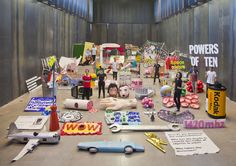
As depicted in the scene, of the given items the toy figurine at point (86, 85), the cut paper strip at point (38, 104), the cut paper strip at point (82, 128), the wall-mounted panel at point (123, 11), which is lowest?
the cut paper strip at point (82, 128)

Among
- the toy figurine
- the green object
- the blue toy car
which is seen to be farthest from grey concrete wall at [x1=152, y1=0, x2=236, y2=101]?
the green object

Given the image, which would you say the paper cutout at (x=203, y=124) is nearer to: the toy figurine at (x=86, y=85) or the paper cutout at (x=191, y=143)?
the paper cutout at (x=191, y=143)

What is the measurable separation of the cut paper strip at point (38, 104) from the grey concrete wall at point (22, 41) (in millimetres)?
944

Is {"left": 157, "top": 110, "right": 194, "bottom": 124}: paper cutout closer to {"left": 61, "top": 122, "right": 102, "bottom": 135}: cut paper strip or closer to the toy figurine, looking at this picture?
{"left": 61, "top": 122, "right": 102, "bottom": 135}: cut paper strip

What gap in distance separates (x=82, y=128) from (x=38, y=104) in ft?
9.10

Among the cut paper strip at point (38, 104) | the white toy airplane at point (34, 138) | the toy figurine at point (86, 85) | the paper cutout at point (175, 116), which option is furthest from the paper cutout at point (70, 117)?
the paper cutout at point (175, 116)

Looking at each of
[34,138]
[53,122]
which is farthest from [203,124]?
[34,138]

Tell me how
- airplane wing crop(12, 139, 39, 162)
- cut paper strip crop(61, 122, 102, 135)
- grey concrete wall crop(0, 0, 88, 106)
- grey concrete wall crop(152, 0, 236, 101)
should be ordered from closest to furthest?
1. airplane wing crop(12, 139, 39, 162)
2. cut paper strip crop(61, 122, 102, 135)
3. grey concrete wall crop(0, 0, 88, 106)
4. grey concrete wall crop(152, 0, 236, 101)

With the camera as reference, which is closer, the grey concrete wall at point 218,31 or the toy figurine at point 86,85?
the toy figurine at point 86,85

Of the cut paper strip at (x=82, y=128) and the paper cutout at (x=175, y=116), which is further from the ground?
the paper cutout at (x=175, y=116)

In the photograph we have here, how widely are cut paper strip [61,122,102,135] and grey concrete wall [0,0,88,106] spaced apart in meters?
3.29

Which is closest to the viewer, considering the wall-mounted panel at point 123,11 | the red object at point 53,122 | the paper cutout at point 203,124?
the red object at point 53,122

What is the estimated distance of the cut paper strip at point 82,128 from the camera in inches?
229

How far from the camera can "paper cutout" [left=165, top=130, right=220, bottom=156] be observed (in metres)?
4.88
